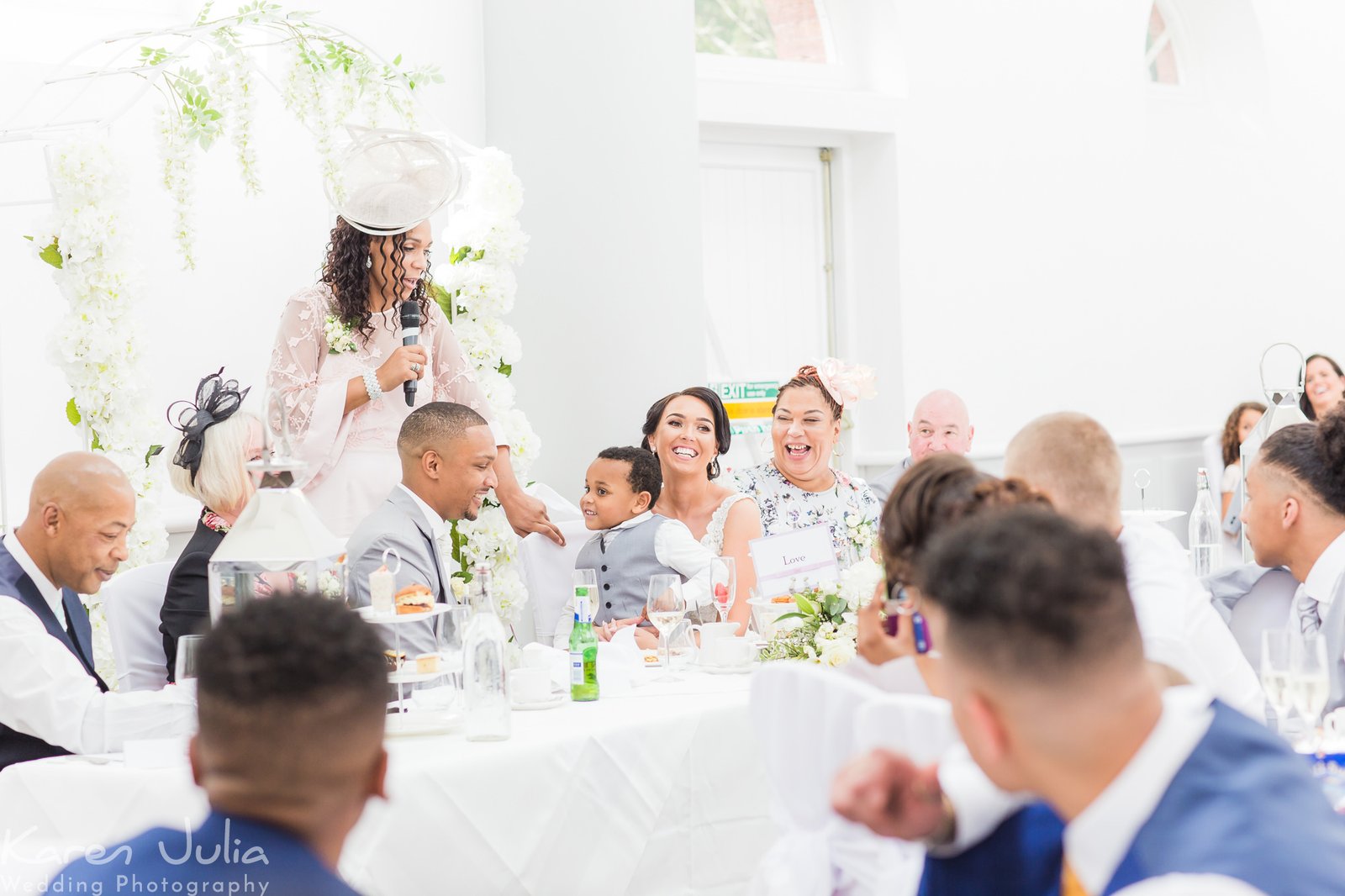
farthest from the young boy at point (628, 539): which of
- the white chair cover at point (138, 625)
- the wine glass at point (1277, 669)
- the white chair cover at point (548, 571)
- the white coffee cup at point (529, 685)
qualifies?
the wine glass at point (1277, 669)

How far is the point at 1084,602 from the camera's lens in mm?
1176

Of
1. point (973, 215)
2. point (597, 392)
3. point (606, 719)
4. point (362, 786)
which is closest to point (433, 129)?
point (597, 392)

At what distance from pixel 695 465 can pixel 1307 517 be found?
2.01 meters

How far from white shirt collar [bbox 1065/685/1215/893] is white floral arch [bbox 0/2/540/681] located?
3268mm

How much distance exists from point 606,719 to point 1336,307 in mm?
8067

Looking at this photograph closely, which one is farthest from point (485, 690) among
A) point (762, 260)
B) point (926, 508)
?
point (762, 260)

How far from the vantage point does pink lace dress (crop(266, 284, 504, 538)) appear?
13.2ft

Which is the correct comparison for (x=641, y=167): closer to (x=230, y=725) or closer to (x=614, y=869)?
(x=614, y=869)

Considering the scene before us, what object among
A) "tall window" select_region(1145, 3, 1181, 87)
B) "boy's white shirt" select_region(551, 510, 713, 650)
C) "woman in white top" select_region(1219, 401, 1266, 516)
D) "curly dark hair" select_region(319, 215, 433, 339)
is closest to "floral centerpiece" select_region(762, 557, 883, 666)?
"boy's white shirt" select_region(551, 510, 713, 650)

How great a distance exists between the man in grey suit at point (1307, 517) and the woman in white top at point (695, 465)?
1634 millimetres

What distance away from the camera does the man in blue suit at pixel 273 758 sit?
1226 mm

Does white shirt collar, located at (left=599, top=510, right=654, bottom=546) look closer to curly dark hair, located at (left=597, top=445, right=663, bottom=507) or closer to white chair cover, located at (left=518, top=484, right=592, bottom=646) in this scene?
curly dark hair, located at (left=597, top=445, right=663, bottom=507)

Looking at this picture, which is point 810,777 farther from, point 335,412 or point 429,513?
point 335,412

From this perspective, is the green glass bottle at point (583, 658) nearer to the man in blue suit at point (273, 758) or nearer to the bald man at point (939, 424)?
the man in blue suit at point (273, 758)
